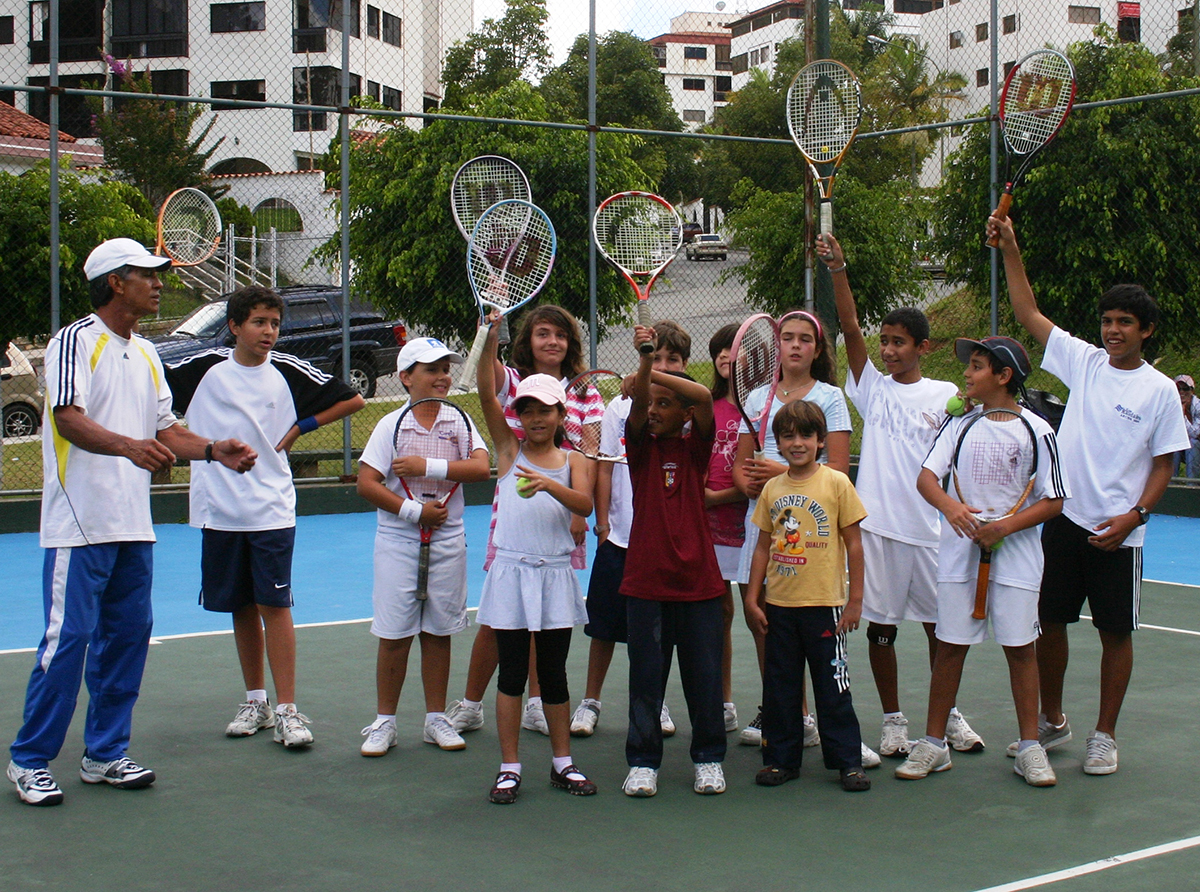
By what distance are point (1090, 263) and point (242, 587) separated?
29.0ft

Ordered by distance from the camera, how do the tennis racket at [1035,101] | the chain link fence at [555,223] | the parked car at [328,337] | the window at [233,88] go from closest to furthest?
the tennis racket at [1035,101], the chain link fence at [555,223], the parked car at [328,337], the window at [233,88]

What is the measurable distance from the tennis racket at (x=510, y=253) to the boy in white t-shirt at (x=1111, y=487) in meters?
1.82

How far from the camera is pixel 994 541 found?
412 centimetres

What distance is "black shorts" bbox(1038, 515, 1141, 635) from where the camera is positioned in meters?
4.29

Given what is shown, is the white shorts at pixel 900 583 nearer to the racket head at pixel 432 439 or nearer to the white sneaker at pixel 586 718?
the white sneaker at pixel 586 718

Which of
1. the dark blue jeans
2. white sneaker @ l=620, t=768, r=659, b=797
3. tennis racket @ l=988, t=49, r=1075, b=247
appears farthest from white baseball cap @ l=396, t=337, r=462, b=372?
tennis racket @ l=988, t=49, r=1075, b=247

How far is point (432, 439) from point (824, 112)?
2.92 m

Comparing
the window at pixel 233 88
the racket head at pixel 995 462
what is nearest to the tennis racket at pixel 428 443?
the racket head at pixel 995 462

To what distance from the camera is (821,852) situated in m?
3.53

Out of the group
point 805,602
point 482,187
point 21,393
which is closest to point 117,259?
point 482,187

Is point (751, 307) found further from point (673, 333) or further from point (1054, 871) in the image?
point (1054, 871)

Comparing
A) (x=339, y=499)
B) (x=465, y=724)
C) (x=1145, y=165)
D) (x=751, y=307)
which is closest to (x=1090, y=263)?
(x=1145, y=165)

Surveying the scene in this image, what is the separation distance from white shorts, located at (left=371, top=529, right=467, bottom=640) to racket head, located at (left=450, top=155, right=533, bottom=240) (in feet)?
5.95

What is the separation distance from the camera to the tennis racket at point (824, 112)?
6172 millimetres
